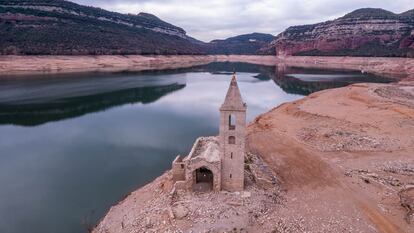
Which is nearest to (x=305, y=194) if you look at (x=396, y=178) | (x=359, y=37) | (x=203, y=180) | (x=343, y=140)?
(x=203, y=180)

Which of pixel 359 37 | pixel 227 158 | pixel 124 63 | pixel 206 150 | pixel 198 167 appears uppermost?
pixel 359 37

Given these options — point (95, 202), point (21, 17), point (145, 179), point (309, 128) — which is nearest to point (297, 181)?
point (145, 179)

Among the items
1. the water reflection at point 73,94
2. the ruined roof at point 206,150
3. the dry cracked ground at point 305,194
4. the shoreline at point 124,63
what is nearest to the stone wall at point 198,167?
the ruined roof at point 206,150

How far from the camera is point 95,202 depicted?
2127 cm

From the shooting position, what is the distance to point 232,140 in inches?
742

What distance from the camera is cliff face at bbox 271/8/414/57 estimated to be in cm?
14171

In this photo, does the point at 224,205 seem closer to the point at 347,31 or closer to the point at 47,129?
the point at 47,129

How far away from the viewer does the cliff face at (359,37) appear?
141712 mm

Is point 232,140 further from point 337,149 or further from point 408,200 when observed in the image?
point 337,149

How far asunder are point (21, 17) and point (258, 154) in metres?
131

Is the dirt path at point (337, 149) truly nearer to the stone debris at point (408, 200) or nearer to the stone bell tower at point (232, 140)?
the stone debris at point (408, 200)

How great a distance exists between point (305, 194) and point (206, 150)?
6.09m

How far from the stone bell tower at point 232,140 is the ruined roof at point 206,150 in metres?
0.81

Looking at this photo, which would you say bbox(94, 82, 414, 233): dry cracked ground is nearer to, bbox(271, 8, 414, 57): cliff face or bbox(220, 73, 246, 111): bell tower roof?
bbox(220, 73, 246, 111): bell tower roof
